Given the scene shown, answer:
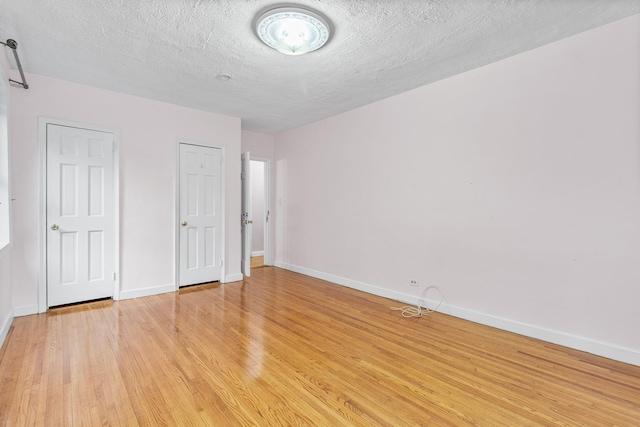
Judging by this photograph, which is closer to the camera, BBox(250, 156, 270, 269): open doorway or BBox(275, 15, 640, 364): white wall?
BBox(275, 15, 640, 364): white wall

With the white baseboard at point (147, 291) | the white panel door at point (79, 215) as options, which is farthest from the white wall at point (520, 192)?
the white panel door at point (79, 215)

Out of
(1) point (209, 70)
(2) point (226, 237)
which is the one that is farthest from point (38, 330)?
(1) point (209, 70)

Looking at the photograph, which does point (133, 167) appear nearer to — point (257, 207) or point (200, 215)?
point (200, 215)

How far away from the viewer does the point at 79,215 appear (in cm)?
354

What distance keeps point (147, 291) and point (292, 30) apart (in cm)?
360

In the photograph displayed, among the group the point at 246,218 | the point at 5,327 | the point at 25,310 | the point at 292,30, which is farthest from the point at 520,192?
the point at 25,310

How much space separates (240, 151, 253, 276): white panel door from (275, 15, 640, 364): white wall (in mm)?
1727

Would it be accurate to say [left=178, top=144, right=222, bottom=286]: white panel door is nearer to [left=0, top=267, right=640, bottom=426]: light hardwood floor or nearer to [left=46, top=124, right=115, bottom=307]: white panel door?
[left=46, top=124, right=115, bottom=307]: white panel door

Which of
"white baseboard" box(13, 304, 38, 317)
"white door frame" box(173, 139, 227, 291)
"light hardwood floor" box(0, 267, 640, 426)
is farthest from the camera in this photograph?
"white door frame" box(173, 139, 227, 291)

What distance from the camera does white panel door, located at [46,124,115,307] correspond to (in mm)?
3377

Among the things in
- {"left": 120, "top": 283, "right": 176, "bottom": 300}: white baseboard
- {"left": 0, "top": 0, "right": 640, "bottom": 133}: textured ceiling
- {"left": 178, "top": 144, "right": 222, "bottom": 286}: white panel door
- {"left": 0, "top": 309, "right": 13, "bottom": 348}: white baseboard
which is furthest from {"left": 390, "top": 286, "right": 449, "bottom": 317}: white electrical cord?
{"left": 0, "top": 309, "right": 13, "bottom": 348}: white baseboard

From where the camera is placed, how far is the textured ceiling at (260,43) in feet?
7.11

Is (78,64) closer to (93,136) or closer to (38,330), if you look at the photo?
(93,136)

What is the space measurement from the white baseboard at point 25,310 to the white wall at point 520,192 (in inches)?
150
